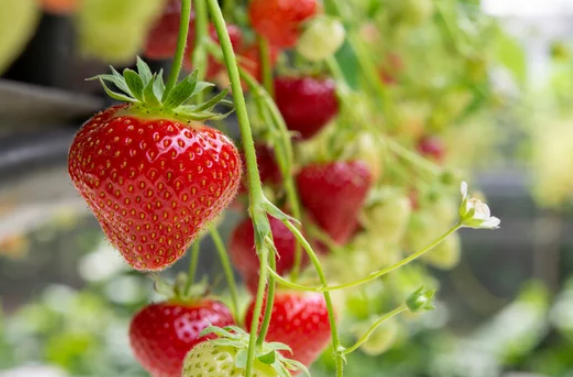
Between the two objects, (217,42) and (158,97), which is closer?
(158,97)

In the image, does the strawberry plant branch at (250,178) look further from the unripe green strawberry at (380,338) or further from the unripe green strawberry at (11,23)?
the unripe green strawberry at (11,23)

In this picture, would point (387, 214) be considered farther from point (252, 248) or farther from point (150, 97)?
point (150, 97)

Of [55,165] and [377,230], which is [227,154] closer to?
[377,230]

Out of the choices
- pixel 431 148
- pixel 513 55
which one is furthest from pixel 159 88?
pixel 513 55

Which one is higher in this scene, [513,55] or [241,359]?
[513,55]

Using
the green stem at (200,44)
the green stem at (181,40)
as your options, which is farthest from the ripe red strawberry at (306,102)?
the green stem at (181,40)

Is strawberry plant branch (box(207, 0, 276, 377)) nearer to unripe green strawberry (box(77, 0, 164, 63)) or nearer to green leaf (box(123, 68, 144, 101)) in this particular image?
green leaf (box(123, 68, 144, 101))

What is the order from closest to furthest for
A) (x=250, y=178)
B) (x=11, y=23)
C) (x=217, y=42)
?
(x=250, y=178) → (x=217, y=42) → (x=11, y=23)

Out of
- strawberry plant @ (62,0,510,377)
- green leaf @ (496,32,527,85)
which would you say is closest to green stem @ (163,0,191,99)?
strawberry plant @ (62,0,510,377)
